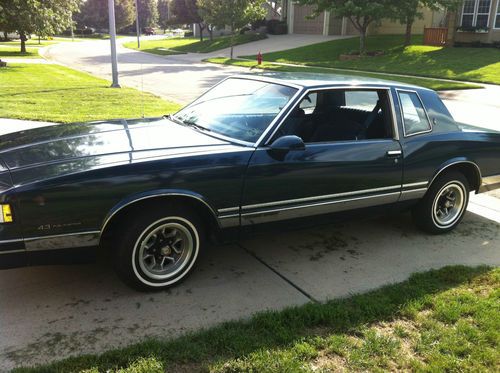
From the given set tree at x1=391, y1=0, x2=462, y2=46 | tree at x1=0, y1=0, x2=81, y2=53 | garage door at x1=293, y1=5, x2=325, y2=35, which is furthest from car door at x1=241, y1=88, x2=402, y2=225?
garage door at x1=293, y1=5, x2=325, y2=35

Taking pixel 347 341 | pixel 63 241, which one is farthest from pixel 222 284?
pixel 63 241

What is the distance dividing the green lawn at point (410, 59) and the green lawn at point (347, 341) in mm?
18221

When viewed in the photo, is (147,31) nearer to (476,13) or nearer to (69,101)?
(476,13)

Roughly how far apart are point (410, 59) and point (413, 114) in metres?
23.1

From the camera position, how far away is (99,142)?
3.79m

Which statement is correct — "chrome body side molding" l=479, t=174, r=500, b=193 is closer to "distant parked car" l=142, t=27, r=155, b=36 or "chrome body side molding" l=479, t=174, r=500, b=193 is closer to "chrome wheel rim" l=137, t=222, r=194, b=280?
"chrome wheel rim" l=137, t=222, r=194, b=280

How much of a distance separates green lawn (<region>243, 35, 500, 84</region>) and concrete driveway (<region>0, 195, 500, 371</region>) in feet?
56.2

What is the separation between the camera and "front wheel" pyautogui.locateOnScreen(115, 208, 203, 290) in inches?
131

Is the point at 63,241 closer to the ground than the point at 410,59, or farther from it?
closer to the ground

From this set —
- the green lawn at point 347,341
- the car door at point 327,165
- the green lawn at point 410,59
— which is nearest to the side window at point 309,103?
the car door at point 327,165

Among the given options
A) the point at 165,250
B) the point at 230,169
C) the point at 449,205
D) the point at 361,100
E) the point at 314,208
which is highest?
the point at 361,100

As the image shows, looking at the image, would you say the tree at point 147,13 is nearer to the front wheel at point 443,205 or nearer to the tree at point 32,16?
the tree at point 32,16

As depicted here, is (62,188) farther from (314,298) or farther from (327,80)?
(327,80)

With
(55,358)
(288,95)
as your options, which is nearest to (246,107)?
(288,95)
